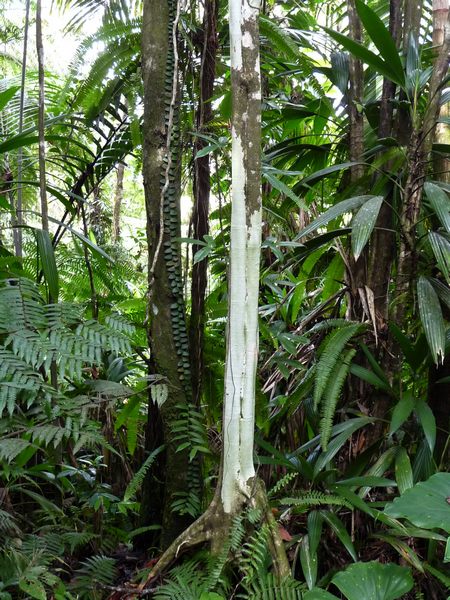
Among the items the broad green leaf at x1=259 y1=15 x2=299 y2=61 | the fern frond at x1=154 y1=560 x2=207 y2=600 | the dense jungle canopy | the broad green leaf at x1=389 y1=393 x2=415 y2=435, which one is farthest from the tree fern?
the broad green leaf at x1=259 y1=15 x2=299 y2=61

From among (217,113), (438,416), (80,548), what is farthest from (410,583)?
(217,113)

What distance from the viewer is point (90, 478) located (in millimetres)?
2984

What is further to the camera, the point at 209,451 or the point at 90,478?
the point at 90,478

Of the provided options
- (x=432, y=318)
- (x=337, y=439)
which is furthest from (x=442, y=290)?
(x=337, y=439)

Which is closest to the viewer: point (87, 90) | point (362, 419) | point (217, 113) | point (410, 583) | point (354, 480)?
point (410, 583)

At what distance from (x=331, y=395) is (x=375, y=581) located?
64cm

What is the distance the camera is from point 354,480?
91.2 inches

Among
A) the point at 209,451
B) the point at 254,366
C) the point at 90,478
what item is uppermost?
the point at 254,366

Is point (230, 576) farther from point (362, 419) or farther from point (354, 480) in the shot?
point (362, 419)

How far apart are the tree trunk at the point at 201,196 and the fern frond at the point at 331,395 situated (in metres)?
0.58

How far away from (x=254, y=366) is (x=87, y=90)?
6.39 ft

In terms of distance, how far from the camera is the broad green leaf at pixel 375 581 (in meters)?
1.96

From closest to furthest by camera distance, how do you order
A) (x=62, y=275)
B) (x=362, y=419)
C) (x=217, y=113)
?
1. (x=362, y=419)
2. (x=217, y=113)
3. (x=62, y=275)

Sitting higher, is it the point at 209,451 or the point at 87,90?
the point at 87,90
